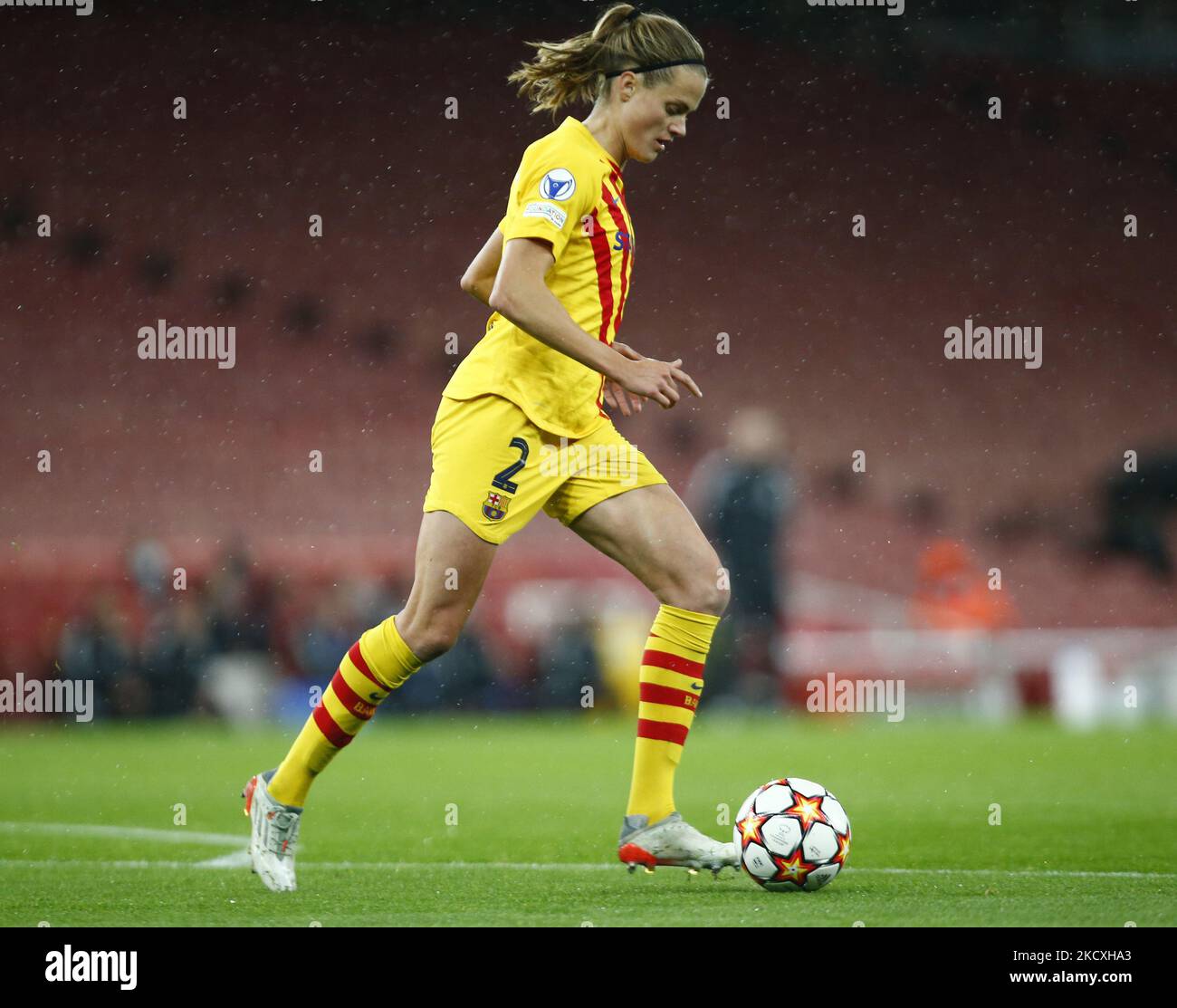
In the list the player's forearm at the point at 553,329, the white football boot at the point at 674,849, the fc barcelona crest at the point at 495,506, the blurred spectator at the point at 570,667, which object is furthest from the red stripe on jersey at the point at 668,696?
the blurred spectator at the point at 570,667

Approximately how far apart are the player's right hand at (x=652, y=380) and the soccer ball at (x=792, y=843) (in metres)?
1.07

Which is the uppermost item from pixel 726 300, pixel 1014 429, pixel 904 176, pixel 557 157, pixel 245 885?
pixel 904 176

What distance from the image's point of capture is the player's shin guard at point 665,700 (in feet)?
14.8

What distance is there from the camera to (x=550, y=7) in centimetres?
1825

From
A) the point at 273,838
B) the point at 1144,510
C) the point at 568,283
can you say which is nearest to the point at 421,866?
the point at 273,838

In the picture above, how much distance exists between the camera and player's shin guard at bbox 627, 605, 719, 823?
4.50 metres

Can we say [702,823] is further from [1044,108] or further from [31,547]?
[1044,108]

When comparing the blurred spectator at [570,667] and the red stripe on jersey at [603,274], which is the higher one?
the red stripe on jersey at [603,274]

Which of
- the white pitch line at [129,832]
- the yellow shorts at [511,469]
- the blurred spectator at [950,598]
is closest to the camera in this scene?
the yellow shorts at [511,469]

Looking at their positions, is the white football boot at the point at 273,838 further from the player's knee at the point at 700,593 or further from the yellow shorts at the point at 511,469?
the player's knee at the point at 700,593

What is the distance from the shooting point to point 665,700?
15.0ft

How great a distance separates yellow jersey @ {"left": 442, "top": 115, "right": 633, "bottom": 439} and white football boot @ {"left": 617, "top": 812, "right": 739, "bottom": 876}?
3.54 ft

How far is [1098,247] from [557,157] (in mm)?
16297

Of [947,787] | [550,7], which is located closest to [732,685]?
[947,787]
